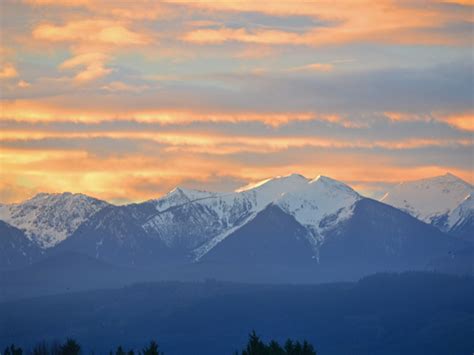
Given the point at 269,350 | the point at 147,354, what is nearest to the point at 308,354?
the point at 269,350

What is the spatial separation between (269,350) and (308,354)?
4807 mm

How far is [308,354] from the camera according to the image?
189m

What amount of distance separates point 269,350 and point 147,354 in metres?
15.0

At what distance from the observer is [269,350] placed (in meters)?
189

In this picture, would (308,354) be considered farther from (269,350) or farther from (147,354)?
(147,354)

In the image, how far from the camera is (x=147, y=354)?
187m

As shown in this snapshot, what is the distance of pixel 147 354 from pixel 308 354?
→ 19.7 meters
